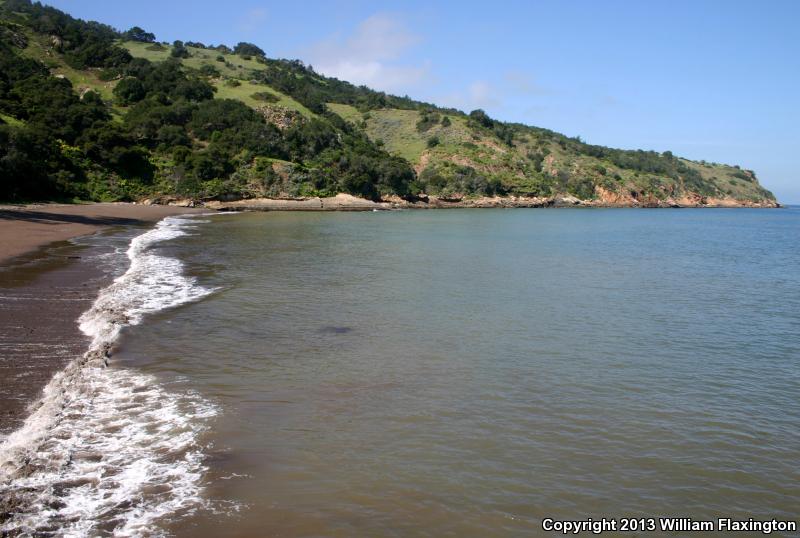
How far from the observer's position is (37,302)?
41.9 ft

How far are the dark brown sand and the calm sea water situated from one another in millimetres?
1216

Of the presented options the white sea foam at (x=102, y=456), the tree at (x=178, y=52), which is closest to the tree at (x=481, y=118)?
the tree at (x=178, y=52)

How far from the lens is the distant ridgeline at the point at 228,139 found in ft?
186

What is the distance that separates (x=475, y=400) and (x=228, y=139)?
69771 mm

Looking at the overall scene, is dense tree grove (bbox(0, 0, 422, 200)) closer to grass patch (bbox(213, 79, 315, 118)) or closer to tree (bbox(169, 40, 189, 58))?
grass patch (bbox(213, 79, 315, 118))

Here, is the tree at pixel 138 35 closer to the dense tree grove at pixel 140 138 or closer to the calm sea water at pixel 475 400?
the dense tree grove at pixel 140 138

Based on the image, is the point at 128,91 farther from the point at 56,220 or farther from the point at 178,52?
the point at 56,220

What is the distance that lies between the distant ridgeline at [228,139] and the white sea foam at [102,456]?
40.1 m

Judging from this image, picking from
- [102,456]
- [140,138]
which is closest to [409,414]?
[102,456]

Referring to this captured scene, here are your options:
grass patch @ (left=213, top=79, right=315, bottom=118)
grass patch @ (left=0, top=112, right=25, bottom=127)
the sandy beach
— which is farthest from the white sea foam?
grass patch @ (left=213, top=79, right=315, bottom=118)

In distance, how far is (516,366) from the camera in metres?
10.1

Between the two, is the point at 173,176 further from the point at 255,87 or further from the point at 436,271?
the point at 436,271

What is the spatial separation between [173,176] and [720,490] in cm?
6395

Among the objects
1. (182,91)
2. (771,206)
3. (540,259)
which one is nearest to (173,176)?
(182,91)
